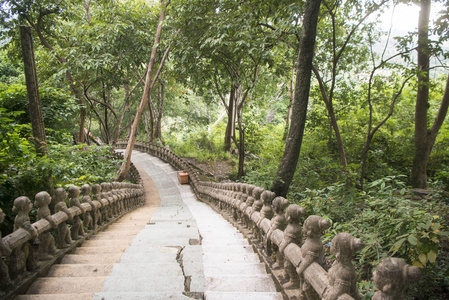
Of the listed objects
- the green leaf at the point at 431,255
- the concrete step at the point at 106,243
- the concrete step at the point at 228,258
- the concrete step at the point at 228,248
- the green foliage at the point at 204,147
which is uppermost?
the green foliage at the point at 204,147

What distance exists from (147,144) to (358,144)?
17194 mm

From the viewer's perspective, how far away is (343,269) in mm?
1839

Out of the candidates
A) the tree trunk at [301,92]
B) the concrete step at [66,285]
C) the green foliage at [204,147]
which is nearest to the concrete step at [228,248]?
the concrete step at [66,285]

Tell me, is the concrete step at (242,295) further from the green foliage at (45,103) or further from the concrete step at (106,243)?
the green foliage at (45,103)

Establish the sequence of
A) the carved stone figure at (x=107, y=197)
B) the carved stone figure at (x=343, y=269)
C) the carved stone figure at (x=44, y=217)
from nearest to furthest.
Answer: the carved stone figure at (x=343, y=269) → the carved stone figure at (x=44, y=217) → the carved stone figure at (x=107, y=197)

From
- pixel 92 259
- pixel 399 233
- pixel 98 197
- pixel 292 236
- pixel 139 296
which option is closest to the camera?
pixel 139 296

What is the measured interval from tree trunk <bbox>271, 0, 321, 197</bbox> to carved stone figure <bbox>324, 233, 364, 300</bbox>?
3910 millimetres

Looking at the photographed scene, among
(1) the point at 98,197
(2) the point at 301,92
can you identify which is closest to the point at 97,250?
(1) the point at 98,197

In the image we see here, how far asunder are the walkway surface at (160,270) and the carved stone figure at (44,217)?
23cm

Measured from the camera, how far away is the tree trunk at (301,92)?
18.2 feet

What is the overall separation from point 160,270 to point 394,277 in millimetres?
2526

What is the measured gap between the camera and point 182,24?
9.44 meters

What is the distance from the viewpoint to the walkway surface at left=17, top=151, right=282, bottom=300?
2.76 metres

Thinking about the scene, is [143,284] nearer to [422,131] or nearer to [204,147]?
[422,131]
